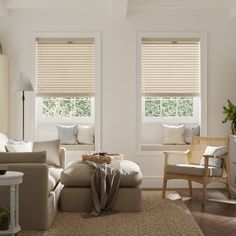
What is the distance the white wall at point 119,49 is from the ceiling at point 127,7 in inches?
4.4

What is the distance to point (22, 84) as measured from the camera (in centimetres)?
705

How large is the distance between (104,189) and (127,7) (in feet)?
10.3

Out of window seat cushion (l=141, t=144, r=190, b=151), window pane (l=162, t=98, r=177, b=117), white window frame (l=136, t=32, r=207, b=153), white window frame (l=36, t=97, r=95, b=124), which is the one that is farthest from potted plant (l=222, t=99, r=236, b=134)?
white window frame (l=36, t=97, r=95, b=124)

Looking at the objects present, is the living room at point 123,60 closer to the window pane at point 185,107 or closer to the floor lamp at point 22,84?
the floor lamp at point 22,84

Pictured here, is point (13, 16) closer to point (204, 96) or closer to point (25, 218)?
point (204, 96)

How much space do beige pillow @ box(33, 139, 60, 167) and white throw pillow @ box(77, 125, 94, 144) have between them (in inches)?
49.2

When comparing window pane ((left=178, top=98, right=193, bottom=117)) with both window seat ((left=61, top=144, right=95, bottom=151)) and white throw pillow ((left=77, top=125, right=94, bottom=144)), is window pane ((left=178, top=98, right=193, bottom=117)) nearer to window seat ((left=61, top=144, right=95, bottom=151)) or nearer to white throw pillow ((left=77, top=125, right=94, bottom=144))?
white throw pillow ((left=77, top=125, right=94, bottom=144))

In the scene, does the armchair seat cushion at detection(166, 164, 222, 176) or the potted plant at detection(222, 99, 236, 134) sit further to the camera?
the potted plant at detection(222, 99, 236, 134)

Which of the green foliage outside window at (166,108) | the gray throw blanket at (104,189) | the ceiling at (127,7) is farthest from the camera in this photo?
the green foliage outside window at (166,108)

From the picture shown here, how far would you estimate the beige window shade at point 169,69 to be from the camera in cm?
784

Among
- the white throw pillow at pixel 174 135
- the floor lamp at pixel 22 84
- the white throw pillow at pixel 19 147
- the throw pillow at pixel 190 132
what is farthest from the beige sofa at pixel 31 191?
the throw pillow at pixel 190 132

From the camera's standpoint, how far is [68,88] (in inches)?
309

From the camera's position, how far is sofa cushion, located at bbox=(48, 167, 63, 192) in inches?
203

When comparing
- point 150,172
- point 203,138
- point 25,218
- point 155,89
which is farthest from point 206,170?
point 25,218
